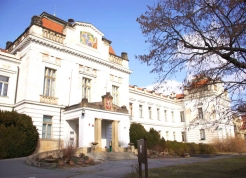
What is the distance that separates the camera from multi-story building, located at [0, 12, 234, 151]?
21656mm

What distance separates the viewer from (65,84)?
24.4m

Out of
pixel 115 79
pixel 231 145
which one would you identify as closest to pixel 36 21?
pixel 115 79

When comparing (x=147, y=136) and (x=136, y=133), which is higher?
(x=136, y=133)

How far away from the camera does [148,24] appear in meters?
9.09

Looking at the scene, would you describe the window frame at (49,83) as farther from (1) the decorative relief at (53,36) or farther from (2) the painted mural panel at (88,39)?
(2) the painted mural panel at (88,39)

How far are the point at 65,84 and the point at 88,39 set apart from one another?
259 inches

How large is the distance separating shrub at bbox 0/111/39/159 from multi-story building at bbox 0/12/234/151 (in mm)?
1999

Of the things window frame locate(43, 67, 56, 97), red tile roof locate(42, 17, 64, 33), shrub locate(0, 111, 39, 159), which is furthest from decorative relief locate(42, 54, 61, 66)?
shrub locate(0, 111, 39, 159)

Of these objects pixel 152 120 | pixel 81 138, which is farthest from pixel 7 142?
pixel 152 120

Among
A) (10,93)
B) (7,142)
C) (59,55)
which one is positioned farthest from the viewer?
(59,55)

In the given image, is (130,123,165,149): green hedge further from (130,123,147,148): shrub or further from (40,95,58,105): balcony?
(40,95,58,105): balcony

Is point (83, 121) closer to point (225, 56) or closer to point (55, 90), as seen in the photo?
point (55, 90)

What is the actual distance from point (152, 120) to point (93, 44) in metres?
18.8

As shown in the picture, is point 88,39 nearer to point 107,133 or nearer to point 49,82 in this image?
point 49,82
